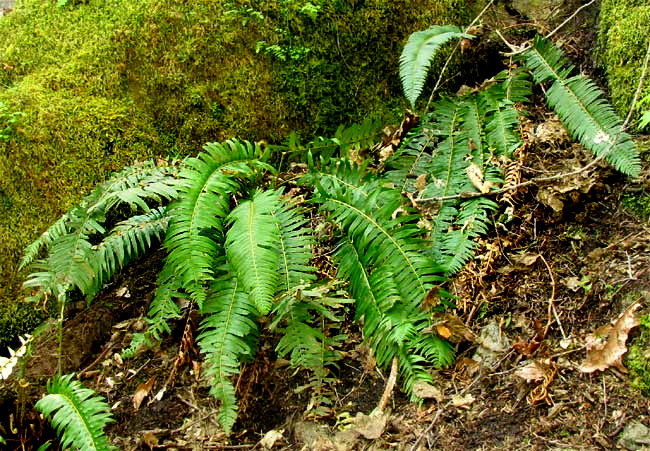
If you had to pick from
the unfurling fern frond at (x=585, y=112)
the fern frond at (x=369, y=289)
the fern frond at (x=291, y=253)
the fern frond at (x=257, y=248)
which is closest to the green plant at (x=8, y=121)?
the fern frond at (x=257, y=248)

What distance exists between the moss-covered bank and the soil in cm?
118

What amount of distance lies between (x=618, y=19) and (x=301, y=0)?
2.03 metres

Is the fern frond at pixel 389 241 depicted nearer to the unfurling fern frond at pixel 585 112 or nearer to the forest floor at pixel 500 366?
the forest floor at pixel 500 366

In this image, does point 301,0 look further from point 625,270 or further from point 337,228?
point 625,270

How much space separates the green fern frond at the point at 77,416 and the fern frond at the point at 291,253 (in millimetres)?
999

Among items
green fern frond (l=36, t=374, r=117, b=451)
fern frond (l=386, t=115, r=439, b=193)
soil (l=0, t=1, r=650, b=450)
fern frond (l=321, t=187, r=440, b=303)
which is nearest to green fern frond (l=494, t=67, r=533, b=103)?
soil (l=0, t=1, r=650, b=450)

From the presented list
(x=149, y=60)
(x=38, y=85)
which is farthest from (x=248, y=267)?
(x=38, y=85)

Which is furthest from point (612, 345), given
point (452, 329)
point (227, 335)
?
point (227, 335)

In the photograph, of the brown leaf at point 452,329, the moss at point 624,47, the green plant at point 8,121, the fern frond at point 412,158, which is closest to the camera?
the brown leaf at point 452,329

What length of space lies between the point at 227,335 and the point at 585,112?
7.15 feet

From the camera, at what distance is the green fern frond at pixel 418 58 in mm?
3197

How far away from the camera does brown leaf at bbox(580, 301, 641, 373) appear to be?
2193 mm

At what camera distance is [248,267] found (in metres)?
2.64

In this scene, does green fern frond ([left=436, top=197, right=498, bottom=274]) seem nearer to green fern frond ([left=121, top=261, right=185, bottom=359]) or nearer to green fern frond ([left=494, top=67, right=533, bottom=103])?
green fern frond ([left=494, top=67, right=533, bottom=103])
